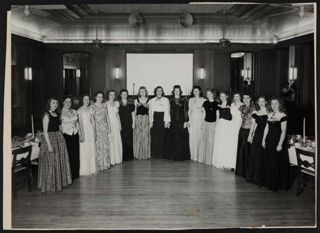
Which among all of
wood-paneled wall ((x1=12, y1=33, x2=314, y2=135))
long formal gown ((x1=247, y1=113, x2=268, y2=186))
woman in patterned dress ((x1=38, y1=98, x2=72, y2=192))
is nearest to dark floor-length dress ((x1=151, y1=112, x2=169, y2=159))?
wood-paneled wall ((x1=12, y1=33, x2=314, y2=135))

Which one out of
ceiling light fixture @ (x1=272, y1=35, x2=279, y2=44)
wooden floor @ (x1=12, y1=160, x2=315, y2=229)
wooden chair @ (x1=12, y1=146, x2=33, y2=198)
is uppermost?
ceiling light fixture @ (x1=272, y1=35, x2=279, y2=44)

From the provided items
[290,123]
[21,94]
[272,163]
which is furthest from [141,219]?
[290,123]

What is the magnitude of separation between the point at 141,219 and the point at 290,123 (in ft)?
19.5

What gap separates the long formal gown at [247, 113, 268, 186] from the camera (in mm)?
5301

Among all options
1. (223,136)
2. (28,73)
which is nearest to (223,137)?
(223,136)

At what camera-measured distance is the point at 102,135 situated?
6293mm

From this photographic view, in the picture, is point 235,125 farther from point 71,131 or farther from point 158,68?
point 158,68

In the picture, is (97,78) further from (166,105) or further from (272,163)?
(272,163)

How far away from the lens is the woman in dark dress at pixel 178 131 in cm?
726

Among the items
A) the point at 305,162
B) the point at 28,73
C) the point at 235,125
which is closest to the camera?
the point at 305,162

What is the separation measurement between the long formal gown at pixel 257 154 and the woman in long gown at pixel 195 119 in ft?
5.91

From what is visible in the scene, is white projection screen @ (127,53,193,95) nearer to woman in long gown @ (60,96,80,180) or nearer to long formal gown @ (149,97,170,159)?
long formal gown @ (149,97,170,159)

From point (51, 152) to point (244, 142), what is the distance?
304cm

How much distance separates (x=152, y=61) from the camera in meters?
9.46
